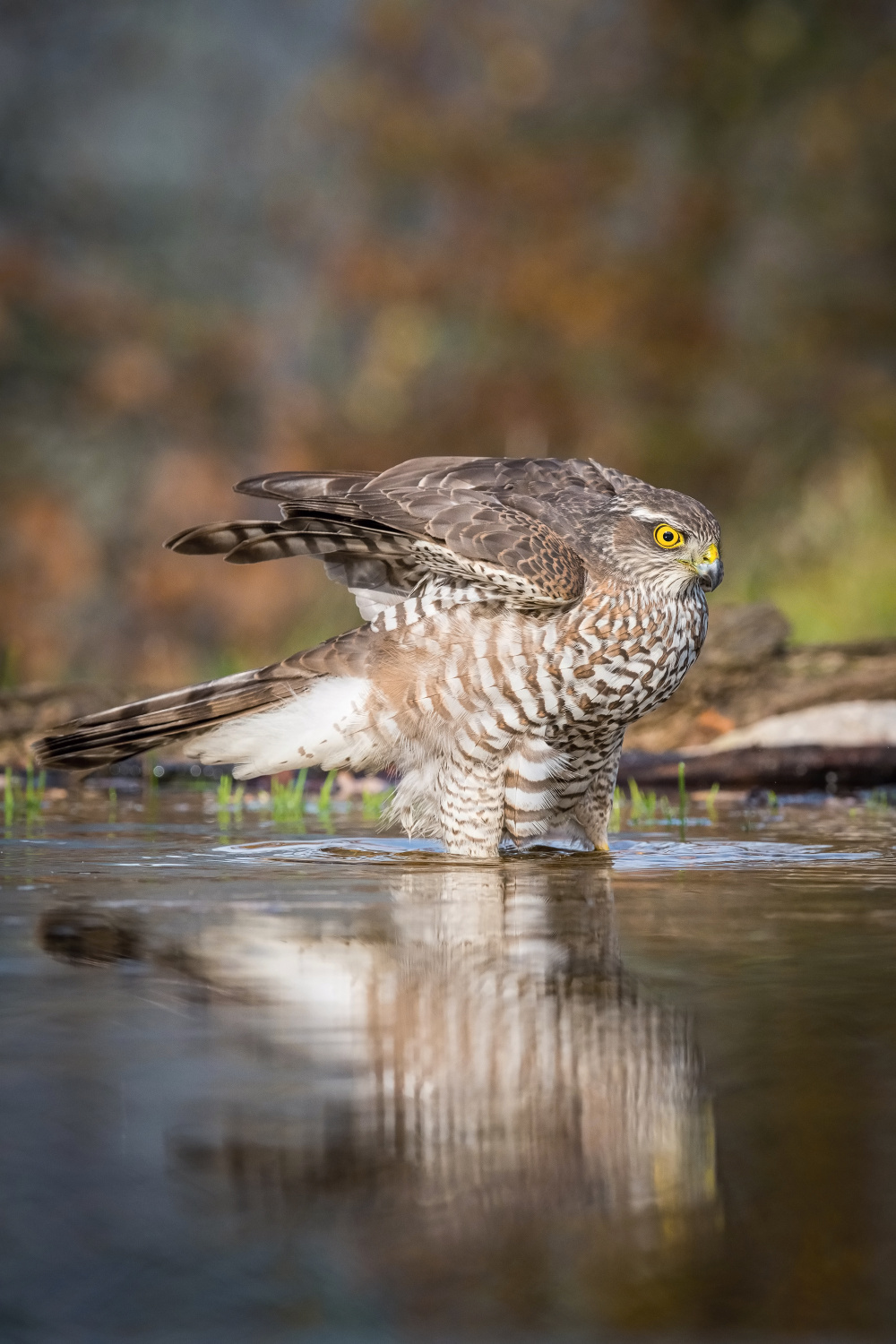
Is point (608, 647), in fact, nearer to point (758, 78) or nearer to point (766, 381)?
point (766, 381)

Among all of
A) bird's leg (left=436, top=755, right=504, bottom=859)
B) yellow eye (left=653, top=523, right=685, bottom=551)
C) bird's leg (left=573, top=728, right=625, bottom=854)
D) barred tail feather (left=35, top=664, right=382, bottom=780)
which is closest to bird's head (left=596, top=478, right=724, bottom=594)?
yellow eye (left=653, top=523, right=685, bottom=551)

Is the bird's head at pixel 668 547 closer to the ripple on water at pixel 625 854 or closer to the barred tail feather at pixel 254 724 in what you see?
the ripple on water at pixel 625 854

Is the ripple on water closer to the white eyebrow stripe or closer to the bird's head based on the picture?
the bird's head

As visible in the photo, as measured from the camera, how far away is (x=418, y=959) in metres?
2.41

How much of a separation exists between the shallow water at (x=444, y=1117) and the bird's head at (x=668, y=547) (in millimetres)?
1190

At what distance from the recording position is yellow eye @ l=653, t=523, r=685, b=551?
4016 mm

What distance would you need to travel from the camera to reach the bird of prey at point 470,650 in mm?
3939

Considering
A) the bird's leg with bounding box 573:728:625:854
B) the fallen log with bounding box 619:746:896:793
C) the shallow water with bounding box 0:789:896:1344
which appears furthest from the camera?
the fallen log with bounding box 619:746:896:793

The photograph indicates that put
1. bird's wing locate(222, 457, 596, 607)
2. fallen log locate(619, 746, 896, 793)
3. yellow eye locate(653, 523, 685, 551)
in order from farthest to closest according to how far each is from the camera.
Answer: fallen log locate(619, 746, 896, 793) → yellow eye locate(653, 523, 685, 551) → bird's wing locate(222, 457, 596, 607)

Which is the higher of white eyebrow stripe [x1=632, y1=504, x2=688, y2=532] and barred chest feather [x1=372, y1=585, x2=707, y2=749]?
white eyebrow stripe [x1=632, y1=504, x2=688, y2=532]

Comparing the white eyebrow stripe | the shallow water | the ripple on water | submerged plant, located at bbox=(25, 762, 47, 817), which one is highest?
the white eyebrow stripe

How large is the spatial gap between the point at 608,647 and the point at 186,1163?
263 centimetres

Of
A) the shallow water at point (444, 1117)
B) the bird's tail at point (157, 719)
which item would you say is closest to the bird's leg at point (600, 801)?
the bird's tail at point (157, 719)

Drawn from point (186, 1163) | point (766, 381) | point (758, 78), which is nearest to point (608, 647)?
point (186, 1163)
